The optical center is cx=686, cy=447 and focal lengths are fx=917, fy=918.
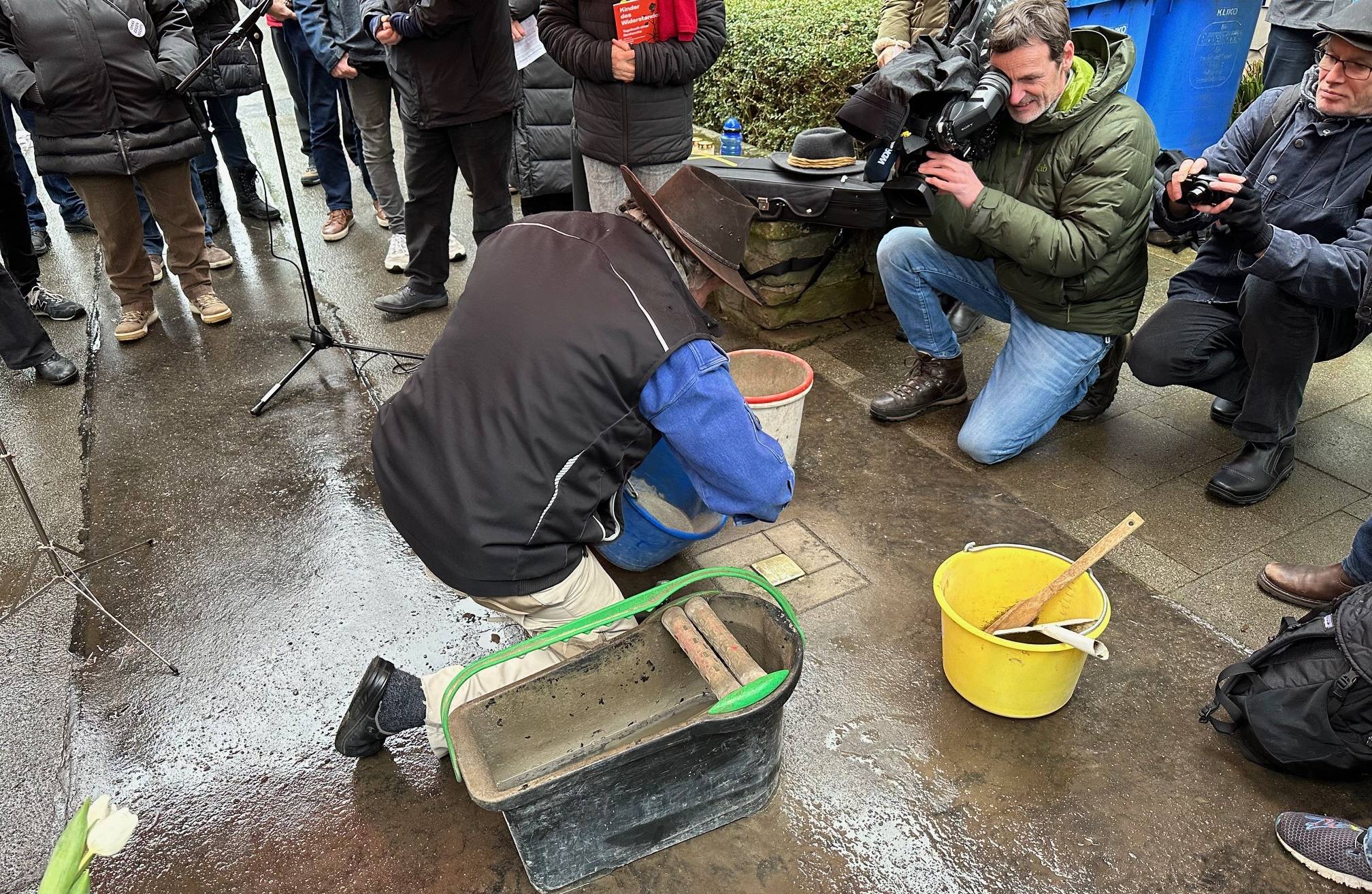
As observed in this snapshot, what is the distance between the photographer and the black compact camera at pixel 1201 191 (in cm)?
277

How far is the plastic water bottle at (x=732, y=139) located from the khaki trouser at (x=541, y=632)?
10.2 feet

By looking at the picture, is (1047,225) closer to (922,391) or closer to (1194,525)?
(922,391)

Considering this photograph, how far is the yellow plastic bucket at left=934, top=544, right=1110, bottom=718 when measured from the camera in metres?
2.30

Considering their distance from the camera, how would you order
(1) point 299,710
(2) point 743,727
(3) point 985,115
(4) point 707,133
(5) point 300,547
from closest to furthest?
(2) point 743,727 → (1) point 299,710 → (3) point 985,115 → (5) point 300,547 → (4) point 707,133

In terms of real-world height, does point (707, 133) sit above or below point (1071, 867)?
above

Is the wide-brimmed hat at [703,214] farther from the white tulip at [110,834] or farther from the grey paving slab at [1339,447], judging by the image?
the grey paving slab at [1339,447]

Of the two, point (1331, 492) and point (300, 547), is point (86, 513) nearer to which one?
point (300, 547)

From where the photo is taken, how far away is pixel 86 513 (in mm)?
3369

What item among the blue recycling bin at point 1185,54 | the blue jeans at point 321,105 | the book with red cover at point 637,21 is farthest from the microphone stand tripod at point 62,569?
the blue recycling bin at point 1185,54

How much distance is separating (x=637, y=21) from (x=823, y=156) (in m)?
0.98

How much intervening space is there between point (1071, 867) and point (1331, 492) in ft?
6.64

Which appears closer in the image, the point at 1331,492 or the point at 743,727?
the point at 743,727

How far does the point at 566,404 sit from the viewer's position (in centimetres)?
196

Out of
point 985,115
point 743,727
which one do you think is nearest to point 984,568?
point 743,727
